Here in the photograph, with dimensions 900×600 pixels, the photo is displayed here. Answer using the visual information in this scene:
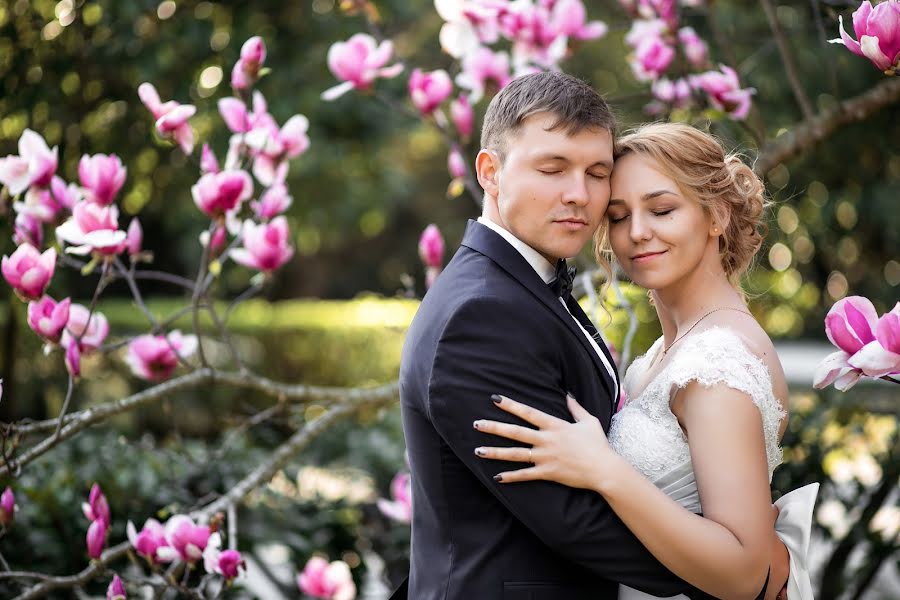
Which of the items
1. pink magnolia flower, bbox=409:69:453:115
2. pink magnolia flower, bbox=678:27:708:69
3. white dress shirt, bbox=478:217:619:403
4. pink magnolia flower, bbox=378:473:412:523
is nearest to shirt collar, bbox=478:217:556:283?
white dress shirt, bbox=478:217:619:403

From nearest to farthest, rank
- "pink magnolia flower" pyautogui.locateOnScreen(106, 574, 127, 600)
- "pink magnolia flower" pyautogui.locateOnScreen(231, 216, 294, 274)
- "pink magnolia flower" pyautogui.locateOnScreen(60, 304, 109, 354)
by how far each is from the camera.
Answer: "pink magnolia flower" pyautogui.locateOnScreen(106, 574, 127, 600)
"pink magnolia flower" pyautogui.locateOnScreen(60, 304, 109, 354)
"pink magnolia flower" pyautogui.locateOnScreen(231, 216, 294, 274)

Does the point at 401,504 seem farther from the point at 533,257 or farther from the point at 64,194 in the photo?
Result: the point at 533,257

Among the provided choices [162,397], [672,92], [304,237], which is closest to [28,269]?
[162,397]

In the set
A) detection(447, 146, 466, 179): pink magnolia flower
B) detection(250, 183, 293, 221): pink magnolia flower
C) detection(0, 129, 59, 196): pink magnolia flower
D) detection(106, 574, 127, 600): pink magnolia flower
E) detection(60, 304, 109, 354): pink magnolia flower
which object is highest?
detection(0, 129, 59, 196): pink magnolia flower

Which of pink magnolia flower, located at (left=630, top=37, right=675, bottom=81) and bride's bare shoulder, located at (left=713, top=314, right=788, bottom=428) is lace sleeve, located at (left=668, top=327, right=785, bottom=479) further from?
pink magnolia flower, located at (left=630, top=37, right=675, bottom=81)

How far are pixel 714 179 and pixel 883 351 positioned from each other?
1.91 feet

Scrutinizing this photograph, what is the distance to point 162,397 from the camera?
319 cm

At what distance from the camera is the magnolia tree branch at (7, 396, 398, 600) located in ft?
9.45

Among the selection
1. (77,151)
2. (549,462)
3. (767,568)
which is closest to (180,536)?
(549,462)

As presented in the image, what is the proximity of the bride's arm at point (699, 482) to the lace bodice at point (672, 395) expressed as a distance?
0.15ft

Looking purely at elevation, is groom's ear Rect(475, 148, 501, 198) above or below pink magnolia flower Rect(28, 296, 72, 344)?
above

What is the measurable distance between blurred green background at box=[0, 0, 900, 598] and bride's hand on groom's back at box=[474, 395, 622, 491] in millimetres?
897

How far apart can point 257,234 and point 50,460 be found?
63.8 inches

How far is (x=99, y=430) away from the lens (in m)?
5.52
